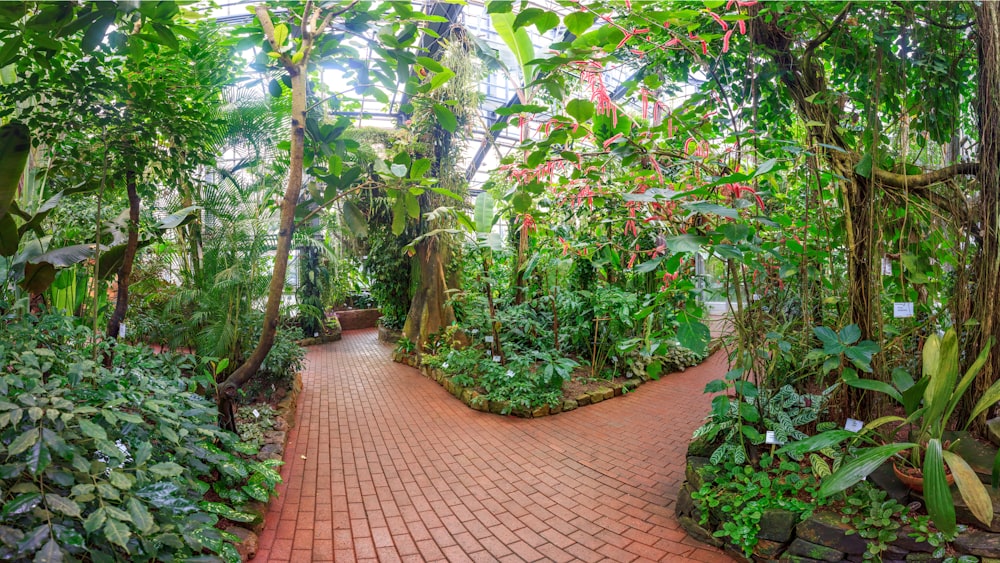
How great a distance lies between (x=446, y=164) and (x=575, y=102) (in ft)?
18.1

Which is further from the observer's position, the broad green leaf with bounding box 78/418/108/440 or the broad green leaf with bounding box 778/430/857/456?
the broad green leaf with bounding box 778/430/857/456

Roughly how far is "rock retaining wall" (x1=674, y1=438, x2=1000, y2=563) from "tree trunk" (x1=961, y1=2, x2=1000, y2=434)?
1.61 feet

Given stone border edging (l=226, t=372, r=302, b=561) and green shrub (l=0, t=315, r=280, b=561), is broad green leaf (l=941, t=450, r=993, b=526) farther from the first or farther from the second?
stone border edging (l=226, t=372, r=302, b=561)

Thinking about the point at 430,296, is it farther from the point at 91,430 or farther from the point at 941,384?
the point at 941,384

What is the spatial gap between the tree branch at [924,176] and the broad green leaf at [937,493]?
4.56ft

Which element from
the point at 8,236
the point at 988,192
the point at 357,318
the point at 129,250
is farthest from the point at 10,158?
the point at 357,318

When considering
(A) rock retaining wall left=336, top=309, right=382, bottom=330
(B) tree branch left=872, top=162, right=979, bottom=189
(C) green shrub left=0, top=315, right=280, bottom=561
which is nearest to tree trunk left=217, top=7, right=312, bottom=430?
(C) green shrub left=0, top=315, right=280, bottom=561

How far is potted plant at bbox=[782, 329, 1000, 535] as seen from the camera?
A: 1.59m

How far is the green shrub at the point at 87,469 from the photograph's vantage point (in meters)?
1.21

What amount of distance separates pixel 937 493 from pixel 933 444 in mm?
178

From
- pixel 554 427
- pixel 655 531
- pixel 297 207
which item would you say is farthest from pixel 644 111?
pixel 554 427

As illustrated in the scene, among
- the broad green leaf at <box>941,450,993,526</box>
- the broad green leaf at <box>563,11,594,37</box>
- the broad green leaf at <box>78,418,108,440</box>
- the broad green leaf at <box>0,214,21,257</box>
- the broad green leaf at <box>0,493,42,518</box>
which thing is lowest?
the broad green leaf at <box>941,450,993,526</box>

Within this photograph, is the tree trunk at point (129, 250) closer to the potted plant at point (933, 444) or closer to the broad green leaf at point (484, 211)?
the broad green leaf at point (484, 211)

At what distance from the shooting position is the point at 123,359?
2408 mm
